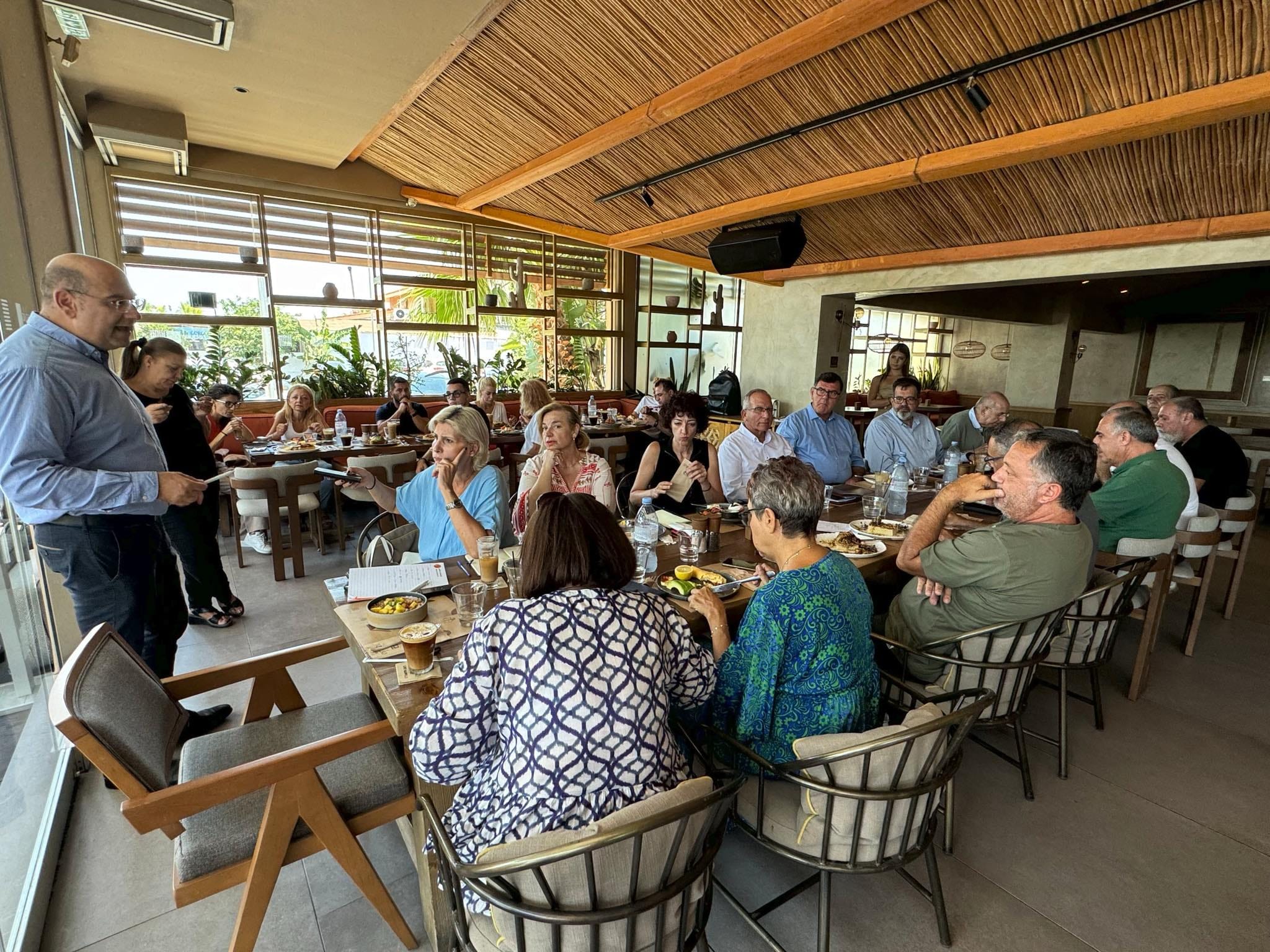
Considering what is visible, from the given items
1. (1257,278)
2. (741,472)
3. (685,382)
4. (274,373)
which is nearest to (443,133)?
(274,373)

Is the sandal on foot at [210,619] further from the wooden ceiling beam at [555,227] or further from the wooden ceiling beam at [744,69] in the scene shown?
the wooden ceiling beam at [555,227]

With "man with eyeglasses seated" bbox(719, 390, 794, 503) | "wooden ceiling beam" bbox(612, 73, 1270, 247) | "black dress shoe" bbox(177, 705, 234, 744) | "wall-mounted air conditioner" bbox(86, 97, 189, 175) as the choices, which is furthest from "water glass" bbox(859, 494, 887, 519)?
"wall-mounted air conditioner" bbox(86, 97, 189, 175)

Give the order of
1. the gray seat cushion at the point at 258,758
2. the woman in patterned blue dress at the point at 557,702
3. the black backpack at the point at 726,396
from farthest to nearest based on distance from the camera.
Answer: the black backpack at the point at 726,396 → the gray seat cushion at the point at 258,758 → the woman in patterned blue dress at the point at 557,702

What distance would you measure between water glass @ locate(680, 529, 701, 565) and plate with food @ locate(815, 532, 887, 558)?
536 millimetres

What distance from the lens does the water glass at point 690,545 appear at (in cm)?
255

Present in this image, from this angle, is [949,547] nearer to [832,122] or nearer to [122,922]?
[122,922]

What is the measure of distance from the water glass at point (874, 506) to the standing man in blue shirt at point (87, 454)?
10.1 feet

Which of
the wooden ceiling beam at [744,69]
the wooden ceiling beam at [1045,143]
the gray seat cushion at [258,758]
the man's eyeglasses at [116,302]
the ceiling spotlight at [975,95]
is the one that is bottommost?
the gray seat cushion at [258,758]

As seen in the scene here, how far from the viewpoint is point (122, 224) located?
22.9 feet

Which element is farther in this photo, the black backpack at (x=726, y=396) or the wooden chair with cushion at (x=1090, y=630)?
the black backpack at (x=726, y=396)

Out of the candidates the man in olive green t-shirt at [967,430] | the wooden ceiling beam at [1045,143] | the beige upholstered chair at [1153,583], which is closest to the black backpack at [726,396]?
the wooden ceiling beam at [1045,143]

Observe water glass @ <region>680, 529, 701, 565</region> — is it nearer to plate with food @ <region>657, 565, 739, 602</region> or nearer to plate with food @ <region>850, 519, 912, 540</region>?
plate with food @ <region>657, 565, 739, 602</region>

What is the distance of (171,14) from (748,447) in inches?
178

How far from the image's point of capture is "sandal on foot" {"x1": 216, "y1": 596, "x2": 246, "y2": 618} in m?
3.88
